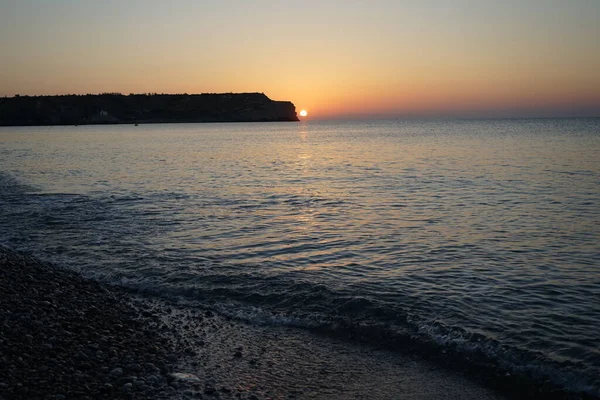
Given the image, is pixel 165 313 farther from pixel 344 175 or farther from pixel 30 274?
pixel 344 175

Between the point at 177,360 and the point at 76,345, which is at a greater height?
the point at 76,345

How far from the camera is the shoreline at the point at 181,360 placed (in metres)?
6.43

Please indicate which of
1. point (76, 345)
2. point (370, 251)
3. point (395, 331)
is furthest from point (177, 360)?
point (370, 251)

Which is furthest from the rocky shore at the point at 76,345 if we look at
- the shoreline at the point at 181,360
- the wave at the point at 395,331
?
the wave at the point at 395,331

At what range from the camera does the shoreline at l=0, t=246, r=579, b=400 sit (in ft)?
21.1

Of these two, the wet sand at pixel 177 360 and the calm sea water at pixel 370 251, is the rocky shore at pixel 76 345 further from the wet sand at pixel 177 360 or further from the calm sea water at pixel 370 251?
the calm sea water at pixel 370 251

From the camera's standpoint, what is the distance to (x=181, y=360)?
750 cm

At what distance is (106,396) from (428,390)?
13.1 feet

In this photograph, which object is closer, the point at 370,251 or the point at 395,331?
the point at 395,331

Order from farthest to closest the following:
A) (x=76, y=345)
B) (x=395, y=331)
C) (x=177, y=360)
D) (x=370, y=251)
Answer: (x=370, y=251), (x=395, y=331), (x=177, y=360), (x=76, y=345)

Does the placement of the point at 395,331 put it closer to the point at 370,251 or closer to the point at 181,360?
the point at 181,360

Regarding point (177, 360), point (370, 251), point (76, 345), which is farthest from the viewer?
point (370, 251)

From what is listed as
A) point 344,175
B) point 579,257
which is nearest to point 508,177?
point 344,175

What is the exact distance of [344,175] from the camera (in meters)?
36.5
